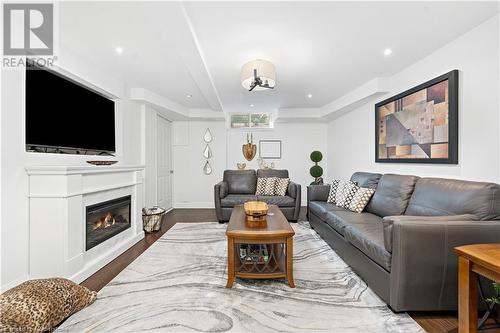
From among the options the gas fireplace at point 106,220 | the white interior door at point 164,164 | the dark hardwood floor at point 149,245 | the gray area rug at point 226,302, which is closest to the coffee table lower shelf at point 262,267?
the gray area rug at point 226,302

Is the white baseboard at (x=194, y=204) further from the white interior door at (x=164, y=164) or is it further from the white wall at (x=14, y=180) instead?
the white wall at (x=14, y=180)

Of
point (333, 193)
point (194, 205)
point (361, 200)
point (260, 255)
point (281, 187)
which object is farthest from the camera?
point (194, 205)

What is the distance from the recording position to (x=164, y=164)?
5.45 m

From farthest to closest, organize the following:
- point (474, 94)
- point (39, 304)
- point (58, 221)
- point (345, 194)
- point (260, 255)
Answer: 1. point (345, 194)
2. point (260, 255)
3. point (474, 94)
4. point (58, 221)
5. point (39, 304)

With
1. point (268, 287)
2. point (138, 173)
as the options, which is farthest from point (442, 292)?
point (138, 173)

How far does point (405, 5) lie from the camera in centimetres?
190

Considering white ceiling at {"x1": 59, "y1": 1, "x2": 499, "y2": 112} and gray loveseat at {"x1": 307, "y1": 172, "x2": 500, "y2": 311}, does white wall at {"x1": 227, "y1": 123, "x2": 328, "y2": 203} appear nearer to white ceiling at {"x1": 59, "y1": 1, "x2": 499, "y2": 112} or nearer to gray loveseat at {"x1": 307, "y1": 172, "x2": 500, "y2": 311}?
white ceiling at {"x1": 59, "y1": 1, "x2": 499, "y2": 112}

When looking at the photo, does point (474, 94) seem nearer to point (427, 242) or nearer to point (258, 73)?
point (427, 242)

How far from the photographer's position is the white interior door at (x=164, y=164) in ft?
16.9

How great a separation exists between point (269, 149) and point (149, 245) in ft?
12.2

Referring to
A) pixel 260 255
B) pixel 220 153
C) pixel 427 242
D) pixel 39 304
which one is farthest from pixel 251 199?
pixel 39 304

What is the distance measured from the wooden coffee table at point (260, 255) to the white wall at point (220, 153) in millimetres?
3689

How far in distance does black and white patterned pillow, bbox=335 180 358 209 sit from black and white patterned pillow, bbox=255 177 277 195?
56.2 inches

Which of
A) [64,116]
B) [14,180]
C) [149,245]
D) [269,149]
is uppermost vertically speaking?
[64,116]
